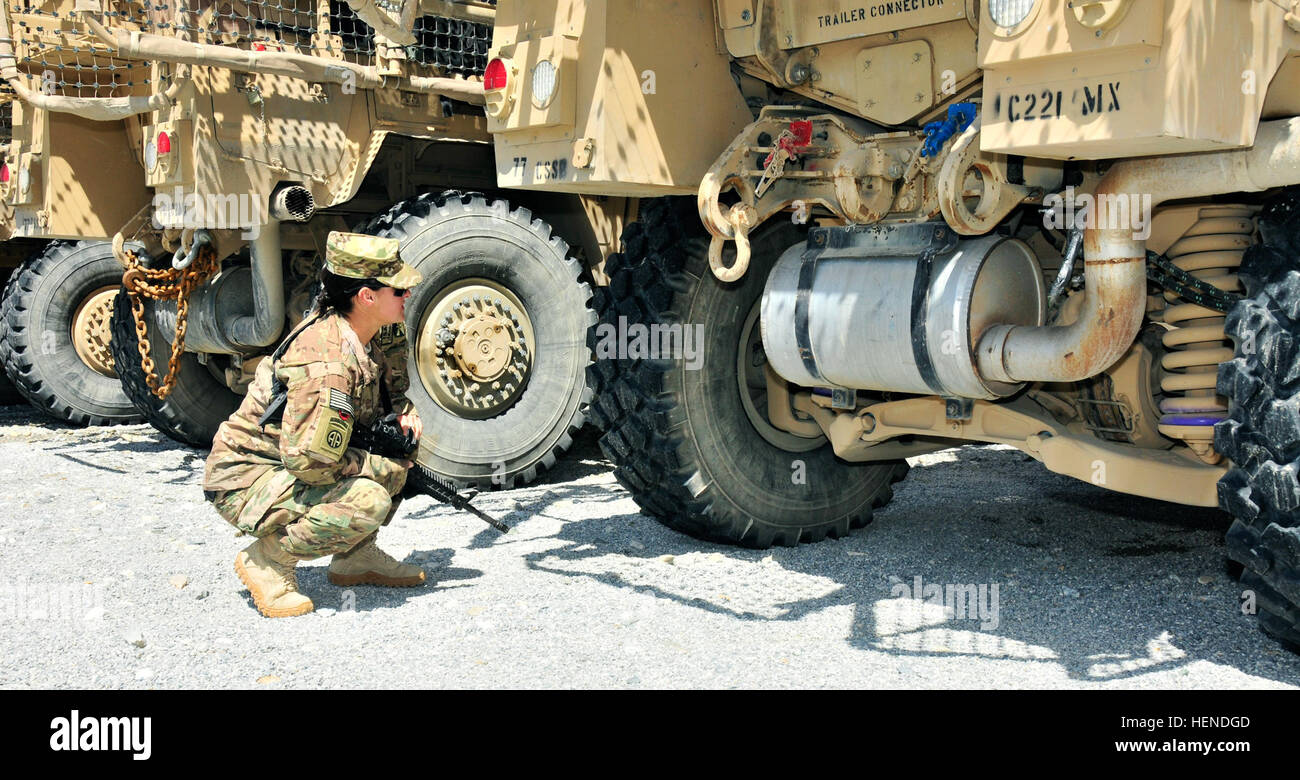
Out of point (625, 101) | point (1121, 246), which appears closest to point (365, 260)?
point (625, 101)

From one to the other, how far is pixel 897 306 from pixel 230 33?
403 cm

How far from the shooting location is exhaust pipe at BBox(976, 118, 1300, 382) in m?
3.30

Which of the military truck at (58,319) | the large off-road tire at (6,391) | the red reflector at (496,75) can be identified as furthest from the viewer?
the large off-road tire at (6,391)

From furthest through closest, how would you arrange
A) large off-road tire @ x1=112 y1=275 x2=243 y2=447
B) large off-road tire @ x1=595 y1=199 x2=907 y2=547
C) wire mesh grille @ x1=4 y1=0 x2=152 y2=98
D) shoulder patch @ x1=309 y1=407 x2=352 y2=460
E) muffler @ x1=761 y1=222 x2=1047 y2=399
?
large off-road tire @ x1=112 y1=275 x2=243 y2=447
wire mesh grille @ x1=4 y1=0 x2=152 y2=98
large off-road tire @ x1=595 y1=199 x2=907 y2=547
shoulder patch @ x1=309 y1=407 x2=352 y2=460
muffler @ x1=761 y1=222 x2=1047 y2=399

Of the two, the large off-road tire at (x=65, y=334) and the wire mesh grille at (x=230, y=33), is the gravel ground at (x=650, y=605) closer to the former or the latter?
the wire mesh grille at (x=230, y=33)

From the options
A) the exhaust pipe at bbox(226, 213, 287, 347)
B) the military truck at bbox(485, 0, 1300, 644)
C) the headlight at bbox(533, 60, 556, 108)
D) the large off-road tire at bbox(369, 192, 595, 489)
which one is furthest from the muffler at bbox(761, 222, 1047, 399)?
the exhaust pipe at bbox(226, 213, 287, 347)

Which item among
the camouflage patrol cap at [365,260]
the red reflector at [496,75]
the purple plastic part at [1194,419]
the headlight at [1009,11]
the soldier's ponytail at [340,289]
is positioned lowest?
the purple plastic part at [1194,419]

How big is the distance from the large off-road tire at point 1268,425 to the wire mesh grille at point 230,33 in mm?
4309

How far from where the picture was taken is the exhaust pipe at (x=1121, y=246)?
3301mm

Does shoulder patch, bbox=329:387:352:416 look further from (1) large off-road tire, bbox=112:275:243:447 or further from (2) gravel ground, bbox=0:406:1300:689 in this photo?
(1) large off-road tire, bbox=112:275:243:447

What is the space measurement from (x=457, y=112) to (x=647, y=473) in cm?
287

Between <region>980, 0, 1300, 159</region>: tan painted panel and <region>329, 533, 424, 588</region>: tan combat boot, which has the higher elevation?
<region>980, 0, 1300, 159</region>: tan painted panel

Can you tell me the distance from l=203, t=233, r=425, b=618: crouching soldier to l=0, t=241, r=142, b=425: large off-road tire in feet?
18.2

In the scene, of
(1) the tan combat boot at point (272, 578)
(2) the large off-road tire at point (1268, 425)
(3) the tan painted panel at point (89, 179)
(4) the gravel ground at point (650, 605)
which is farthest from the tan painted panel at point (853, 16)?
(3) the tan painted panel at point (89, 179)
